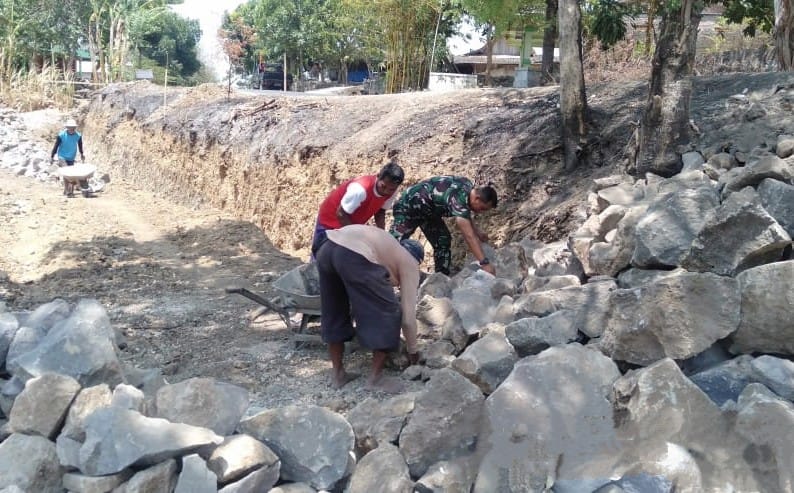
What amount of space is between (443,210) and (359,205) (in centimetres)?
88

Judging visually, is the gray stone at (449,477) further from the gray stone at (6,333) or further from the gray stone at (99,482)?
the gray stone at (6,333)

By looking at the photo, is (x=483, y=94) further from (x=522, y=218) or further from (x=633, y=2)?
(x=522, y=218)

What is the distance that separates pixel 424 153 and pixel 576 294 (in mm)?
4299

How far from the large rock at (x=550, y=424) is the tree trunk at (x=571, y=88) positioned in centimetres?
375

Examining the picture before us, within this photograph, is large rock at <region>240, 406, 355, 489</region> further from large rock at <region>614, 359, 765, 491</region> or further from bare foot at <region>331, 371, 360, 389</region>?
large rock at <region>614, 359, 765, 491</region>

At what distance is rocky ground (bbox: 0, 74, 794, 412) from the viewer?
17.8 feet

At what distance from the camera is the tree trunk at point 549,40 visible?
12.8 metres

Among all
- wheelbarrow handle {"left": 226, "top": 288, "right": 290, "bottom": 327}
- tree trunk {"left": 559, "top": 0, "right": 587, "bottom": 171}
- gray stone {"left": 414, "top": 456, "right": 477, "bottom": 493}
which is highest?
tree trunk {"left": 559, "top": 0, "right": 587, "bottom": 171}

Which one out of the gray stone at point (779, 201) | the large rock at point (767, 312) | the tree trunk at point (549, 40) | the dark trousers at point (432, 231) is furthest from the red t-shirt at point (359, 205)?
the tree trunk at point (549, 40)

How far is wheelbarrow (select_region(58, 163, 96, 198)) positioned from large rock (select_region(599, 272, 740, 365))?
12.6 m

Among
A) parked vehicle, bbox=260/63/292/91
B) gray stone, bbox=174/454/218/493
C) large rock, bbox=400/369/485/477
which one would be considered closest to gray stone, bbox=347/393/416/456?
large rock, bbox=400/369/485/477

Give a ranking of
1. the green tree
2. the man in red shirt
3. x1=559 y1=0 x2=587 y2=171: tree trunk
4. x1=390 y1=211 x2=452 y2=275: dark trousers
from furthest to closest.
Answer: the green tree, x1=559 y1=0 x2=587 y2=171: tree trunk, x1=390 y1=211 x2=452 y2=275: dark trousers, the man in red shirt

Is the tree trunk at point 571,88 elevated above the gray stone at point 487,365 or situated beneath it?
elevated above

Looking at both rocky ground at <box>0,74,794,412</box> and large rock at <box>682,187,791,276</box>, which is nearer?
large rock at <box>682,187,791,276</box>
